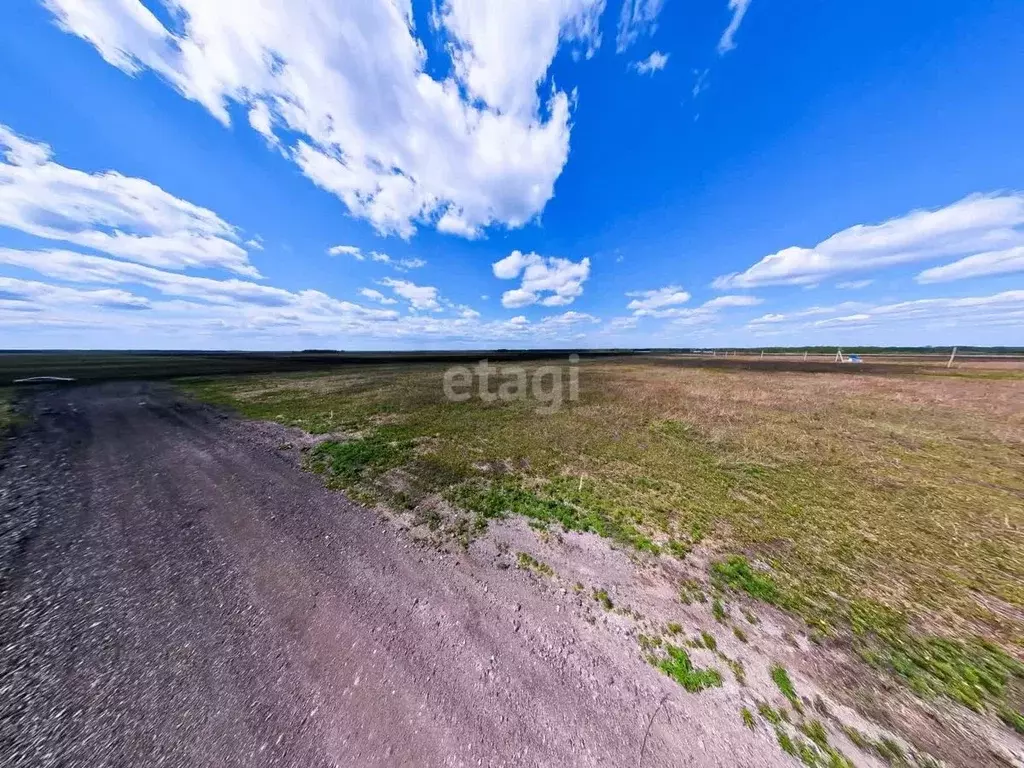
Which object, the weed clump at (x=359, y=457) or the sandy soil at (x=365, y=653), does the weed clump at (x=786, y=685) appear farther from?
the weed clump at (x=359, y=457)

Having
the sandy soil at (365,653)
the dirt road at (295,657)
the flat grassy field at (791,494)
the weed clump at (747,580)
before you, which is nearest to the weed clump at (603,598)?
the sandy soil at (365,653)

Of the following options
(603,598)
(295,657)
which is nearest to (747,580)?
(603,598)

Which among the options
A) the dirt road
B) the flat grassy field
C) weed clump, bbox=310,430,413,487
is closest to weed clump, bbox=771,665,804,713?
the dirt road

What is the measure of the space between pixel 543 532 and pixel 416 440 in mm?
8252

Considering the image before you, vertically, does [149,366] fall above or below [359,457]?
above

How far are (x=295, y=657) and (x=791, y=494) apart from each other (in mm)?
12598

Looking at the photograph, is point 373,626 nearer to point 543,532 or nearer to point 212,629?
point 212,629

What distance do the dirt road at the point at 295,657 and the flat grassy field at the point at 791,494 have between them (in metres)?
2.38

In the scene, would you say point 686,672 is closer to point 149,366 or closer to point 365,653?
point 365,653

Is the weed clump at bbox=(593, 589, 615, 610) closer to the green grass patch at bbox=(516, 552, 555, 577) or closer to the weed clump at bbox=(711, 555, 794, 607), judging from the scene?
the green grass patch at bbox=(516, 552, 555, 577)

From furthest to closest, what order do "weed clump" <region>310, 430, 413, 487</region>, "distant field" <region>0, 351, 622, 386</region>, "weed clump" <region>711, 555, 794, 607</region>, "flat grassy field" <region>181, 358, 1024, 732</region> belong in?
"distant field" <region>0, 351, 622, 386</region> → "weed clump" <region>310, 430, 413, 487</region> → "weed clump" <region>711, 555, 794, 607</region> → "flat grassy field" <region>181, 358, 1024, 732</region>

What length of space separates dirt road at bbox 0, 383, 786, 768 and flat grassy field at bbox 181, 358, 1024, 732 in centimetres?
238

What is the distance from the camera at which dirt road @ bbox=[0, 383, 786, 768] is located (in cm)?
340

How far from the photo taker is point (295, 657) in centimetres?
436
